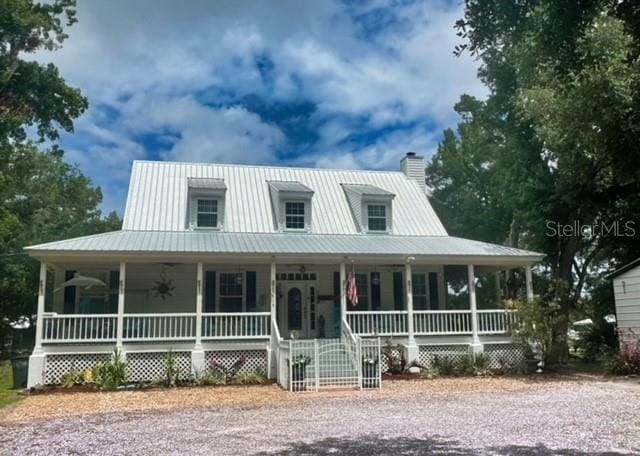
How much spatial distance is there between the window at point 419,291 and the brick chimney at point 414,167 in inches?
229

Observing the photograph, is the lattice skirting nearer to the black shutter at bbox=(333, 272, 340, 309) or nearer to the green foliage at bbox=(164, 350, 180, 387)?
the green foliage at bbox=(164, 350, 180, 387)

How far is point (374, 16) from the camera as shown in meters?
9.52

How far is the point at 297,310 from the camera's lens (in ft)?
60.1

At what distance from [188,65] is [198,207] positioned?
4863 millimetres

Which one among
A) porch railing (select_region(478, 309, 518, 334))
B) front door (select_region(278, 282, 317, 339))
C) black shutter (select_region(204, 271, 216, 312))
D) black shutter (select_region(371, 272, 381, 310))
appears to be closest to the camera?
porch railing (select_region(478, 309, 518, 334))

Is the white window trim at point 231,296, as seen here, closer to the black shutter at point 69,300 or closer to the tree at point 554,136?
the black shutter at point 69,300

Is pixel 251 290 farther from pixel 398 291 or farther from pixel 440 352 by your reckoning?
pixel 440 352

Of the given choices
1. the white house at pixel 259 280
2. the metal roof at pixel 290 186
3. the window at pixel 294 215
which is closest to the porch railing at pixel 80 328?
the white house at pixel 259 280

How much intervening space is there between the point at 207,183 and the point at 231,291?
4152mm

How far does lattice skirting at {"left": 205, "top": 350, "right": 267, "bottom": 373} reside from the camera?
15.5 m

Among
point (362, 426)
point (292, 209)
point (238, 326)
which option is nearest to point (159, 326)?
point (238, 326)

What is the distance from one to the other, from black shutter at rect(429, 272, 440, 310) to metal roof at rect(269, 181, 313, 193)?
5335 mm

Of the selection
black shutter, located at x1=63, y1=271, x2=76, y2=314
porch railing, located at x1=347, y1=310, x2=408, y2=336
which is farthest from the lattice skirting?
black shutter, located at x1=63, y1=271, x2=76, y2=314

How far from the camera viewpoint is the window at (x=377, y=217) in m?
20.1
